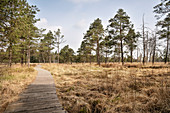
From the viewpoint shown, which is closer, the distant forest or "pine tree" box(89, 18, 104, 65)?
the distant forest

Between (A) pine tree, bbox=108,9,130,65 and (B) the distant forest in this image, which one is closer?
(B) the distant forest

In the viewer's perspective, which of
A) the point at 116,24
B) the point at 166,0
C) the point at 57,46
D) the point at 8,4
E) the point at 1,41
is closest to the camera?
the point at 8,4

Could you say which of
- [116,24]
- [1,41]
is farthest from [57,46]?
[1,41]

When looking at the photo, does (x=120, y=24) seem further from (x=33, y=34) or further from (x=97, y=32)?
(x=33, y=34)

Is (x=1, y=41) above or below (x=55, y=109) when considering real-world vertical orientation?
above

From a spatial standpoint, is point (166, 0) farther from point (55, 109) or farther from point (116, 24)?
point (55, 109)

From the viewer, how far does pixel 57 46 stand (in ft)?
94.0

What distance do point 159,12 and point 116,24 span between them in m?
9.94

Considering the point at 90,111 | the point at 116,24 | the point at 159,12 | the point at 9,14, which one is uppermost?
the point at 116,24

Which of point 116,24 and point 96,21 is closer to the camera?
point 116,24

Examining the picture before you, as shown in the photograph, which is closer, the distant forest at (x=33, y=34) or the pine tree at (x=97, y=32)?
the distant forest at (x=33, y=34)

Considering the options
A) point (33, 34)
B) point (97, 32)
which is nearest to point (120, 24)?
point (97, 32)

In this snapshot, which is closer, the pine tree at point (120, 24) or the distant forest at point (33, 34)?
the distant forest at point (33, 34)

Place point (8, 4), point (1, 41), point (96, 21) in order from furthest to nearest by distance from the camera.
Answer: point (96, 21) < point (1, 41) < point (8, 4)
